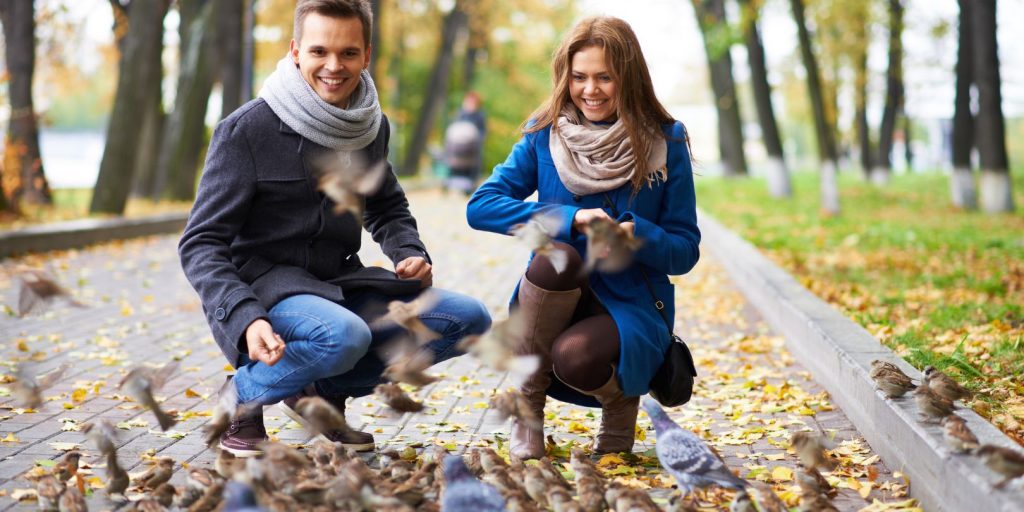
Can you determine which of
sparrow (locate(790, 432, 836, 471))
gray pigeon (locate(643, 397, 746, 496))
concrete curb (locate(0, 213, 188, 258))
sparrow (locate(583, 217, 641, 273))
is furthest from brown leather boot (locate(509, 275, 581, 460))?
concrete curb (locate(0, 213, 188, 258))

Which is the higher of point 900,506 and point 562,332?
point 562,332

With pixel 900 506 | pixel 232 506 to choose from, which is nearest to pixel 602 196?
pixel 900 506

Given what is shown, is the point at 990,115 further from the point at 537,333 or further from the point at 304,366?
the point at 304,366

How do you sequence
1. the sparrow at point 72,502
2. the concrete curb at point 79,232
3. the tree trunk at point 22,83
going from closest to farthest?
the sparrow at point 72,502
the concrete curb at point 79,232
the tree trunk at point 22,83

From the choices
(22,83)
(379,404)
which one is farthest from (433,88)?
(379,404)

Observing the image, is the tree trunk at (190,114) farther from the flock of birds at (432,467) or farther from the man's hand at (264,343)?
the man's hand at (264,343)

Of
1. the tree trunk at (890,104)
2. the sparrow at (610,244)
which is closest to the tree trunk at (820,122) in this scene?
the tree trunk at (890,104)

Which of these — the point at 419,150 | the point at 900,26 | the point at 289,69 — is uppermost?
the point at 900,26

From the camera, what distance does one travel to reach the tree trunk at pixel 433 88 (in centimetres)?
3941

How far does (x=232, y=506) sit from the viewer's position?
358 cm

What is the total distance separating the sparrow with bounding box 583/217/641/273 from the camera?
4.38 metres

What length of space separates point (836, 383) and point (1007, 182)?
1486 centimetres

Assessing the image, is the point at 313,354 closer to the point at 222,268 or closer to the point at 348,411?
the point at 222,268

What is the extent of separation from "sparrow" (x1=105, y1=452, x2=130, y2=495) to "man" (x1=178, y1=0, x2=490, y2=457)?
Result: 627 millimetres
